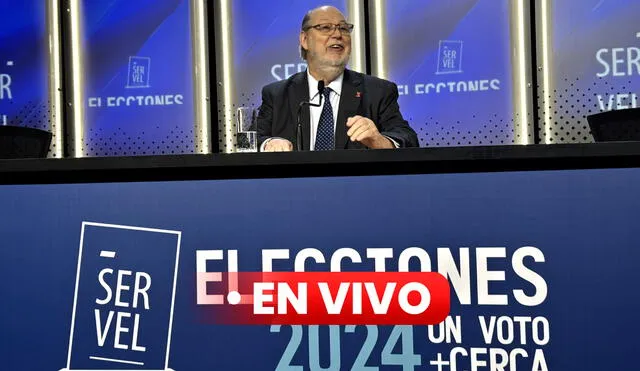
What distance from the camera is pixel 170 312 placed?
5.79ft

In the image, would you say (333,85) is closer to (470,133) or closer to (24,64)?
(470,133)

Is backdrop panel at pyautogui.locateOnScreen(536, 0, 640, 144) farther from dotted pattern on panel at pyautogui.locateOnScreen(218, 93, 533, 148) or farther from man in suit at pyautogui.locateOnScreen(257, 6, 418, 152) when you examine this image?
man in suit at pyautogui.locateOnScreen(257, 6, 418, 152)

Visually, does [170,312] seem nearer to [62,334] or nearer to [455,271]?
[62,334]

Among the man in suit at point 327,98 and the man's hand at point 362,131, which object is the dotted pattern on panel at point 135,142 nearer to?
the man in suit at point 327,98

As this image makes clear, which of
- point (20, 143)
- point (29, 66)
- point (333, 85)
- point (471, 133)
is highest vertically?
point (29, 66)

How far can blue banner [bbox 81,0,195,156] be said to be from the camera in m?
3.93

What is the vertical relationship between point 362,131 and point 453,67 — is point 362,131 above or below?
below

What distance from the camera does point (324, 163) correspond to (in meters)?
1.74

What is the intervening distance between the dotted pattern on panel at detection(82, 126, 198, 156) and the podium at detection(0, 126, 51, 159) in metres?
1.61

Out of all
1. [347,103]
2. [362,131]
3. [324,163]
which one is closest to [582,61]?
[347,103]

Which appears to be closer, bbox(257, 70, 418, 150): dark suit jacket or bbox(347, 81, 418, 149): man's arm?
bbox(347, 81, 418, 149): man's arm

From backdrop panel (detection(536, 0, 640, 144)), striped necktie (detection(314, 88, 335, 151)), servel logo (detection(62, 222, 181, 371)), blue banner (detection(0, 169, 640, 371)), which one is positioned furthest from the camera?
backdrop panel (detection(536, 0, 640, 144))

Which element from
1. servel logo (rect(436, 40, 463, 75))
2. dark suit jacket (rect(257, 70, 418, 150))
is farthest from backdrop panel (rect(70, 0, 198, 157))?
servel logo (rect(436, 40, 463, 75))

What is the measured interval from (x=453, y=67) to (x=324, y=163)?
2.11 meters
